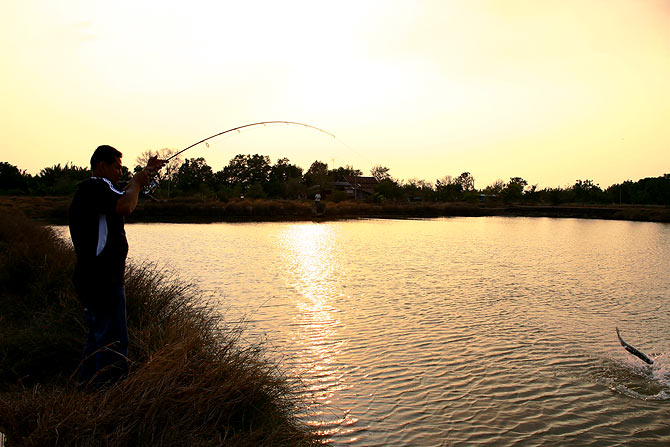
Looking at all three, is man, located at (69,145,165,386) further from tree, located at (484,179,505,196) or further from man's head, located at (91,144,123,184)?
tree, located at (484,179,505,196)

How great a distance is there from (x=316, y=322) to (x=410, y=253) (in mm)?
13086

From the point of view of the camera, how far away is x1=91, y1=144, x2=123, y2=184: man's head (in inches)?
160

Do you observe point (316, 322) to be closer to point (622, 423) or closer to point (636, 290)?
point (622, 423)

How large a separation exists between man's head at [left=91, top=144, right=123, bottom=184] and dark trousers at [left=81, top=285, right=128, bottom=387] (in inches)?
37.8

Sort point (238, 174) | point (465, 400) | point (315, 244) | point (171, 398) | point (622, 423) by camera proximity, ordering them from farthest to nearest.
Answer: point (238, 174)
point (315, 244)
point (465, 400)
point (622, 423)
point (171, 398)

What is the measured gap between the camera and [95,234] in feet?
12.6

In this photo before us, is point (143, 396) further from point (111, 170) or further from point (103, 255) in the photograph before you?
point (111, 170)

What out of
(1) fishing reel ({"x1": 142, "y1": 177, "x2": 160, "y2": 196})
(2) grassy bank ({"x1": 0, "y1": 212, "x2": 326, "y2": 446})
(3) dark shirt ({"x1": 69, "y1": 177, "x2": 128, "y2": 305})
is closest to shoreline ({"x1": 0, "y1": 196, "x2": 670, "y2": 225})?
(2) grassy bank ({"x1": 0, "y1": 212, "x2": 326, "y2": 446})

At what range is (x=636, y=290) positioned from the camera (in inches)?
538

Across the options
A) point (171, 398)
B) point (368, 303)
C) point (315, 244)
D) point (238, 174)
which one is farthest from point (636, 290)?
point (238, 174)

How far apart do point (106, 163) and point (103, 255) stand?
0.79 m

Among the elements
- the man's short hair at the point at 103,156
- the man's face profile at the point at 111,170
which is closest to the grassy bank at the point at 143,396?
the man's face profile at the point at 111,170

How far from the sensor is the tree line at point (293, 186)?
65188mm

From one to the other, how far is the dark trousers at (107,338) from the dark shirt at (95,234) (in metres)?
0.10
